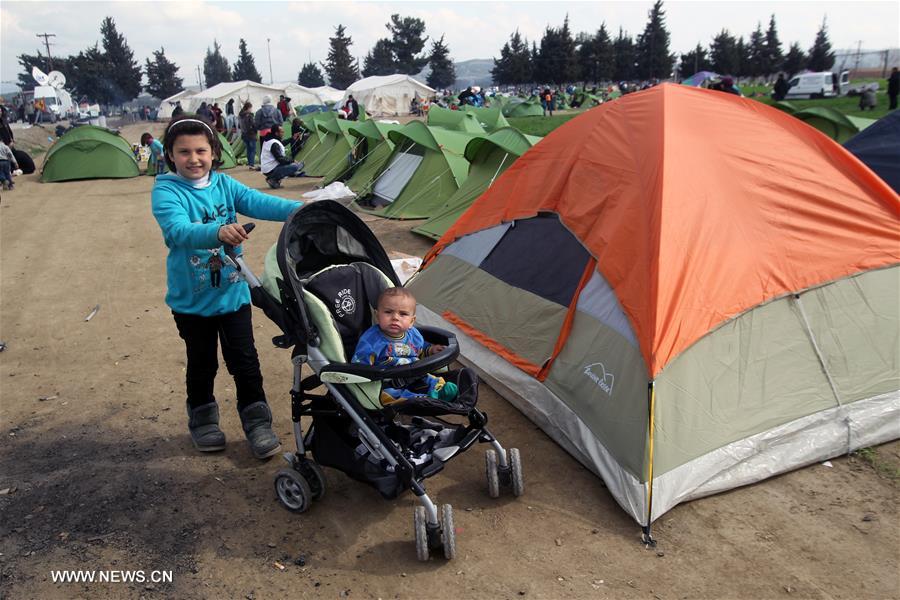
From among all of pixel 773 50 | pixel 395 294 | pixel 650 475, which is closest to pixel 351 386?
pixel 395 294

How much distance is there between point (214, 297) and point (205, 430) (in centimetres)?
91

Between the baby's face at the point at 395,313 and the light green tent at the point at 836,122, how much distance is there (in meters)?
8.46

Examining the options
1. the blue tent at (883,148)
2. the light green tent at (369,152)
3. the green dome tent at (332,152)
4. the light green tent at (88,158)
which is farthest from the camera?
the light green tent at (88,158)

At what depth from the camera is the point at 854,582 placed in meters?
2.88

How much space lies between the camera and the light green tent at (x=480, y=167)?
8725mm

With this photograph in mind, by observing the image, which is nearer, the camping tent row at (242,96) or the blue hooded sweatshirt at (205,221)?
the blue hooded sweatshirt at (205,221)

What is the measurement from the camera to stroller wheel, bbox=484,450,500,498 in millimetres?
3473

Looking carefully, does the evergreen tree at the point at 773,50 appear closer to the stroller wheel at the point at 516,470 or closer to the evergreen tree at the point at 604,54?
the evergreen tree at the point at 604,54

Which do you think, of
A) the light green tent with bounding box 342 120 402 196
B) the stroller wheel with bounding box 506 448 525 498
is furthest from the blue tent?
the light green tent with bounding box 342 120 402 196

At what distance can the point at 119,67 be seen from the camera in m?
76.2

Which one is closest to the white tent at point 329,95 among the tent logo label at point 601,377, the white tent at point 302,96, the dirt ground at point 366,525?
the white tent at point 302,96

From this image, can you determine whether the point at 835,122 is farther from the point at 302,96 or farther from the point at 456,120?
the point at 302,96

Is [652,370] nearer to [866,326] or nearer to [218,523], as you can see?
A: [866,326]

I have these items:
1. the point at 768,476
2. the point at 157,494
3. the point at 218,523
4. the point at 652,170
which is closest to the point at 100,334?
the point at 157,494
